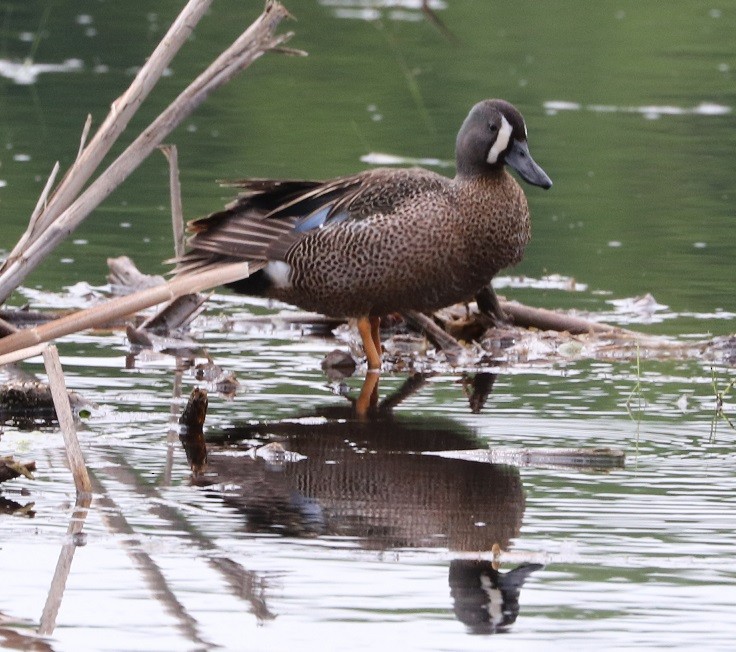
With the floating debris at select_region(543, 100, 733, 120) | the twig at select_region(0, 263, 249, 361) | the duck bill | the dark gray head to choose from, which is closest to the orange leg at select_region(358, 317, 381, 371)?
the dark gray head

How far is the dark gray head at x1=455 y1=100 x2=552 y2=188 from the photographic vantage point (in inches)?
316

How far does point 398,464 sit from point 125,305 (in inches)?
52.0

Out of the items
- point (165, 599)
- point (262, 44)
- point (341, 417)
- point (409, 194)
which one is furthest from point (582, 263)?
point (165, 599)

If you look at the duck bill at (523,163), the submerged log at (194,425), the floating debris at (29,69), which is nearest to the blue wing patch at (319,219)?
the duck bill at (523,163)

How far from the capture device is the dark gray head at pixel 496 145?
8039 mm

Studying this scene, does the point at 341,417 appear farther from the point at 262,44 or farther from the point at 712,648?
the point at 712,648

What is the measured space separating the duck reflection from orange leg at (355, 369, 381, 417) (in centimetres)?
12

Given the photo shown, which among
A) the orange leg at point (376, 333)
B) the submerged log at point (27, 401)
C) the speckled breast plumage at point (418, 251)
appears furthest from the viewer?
the orange leg at point (376, 333)

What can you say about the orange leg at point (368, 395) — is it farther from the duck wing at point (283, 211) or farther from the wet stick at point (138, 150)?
the wet stick at point (138, 150)

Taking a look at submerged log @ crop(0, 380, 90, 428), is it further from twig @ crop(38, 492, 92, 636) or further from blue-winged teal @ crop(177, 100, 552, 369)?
blue-winged teal @ crop(177, 100, 552, 369)

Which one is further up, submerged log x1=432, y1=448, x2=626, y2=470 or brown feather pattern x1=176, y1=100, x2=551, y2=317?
brown feather pattern x1=176, y1=100, x2=551, y2=317

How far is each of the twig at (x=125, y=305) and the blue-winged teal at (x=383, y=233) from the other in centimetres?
247

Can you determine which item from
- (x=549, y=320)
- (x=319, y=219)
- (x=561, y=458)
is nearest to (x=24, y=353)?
(x=561, y=458)

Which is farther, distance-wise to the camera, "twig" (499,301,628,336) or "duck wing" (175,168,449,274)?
"twig" (499,301,628,336)
